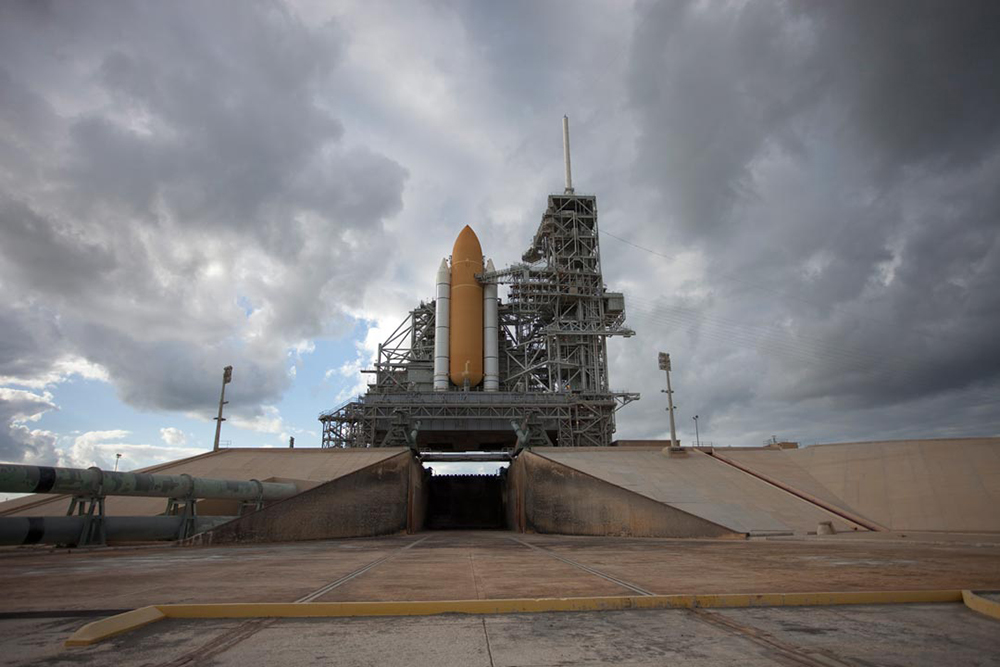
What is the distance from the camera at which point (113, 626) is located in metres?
5.48

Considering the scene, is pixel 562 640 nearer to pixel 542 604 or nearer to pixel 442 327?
pixel 542 604

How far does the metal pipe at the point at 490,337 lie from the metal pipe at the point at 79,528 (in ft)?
105

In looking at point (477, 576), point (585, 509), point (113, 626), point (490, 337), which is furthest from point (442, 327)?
point (113, 626)

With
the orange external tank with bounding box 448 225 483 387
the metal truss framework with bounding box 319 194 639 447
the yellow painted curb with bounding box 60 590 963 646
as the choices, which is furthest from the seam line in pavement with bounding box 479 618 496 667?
the orange external tank with bounding box 448 225 483 387

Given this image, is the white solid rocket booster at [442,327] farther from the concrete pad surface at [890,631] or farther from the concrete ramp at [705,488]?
the concrete pad surface at [890,631]

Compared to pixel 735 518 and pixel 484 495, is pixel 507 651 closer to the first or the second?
pixel 735 518

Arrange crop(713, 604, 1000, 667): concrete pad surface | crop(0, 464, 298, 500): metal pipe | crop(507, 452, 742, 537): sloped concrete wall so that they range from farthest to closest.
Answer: crop(507, 452, 742, 537): sloped concrete wall < crop(0, 464, 298, 500): metal pipe < crop(713, 604, 1000, 667): concrete pad surface

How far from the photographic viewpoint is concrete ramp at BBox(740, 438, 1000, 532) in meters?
21.8

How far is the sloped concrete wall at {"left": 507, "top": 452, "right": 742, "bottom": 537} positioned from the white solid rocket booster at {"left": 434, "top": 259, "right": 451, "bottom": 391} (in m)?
16.8

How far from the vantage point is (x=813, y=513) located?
24.6 m

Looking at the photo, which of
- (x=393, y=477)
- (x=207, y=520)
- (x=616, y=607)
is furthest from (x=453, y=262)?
(x=616, y=607)

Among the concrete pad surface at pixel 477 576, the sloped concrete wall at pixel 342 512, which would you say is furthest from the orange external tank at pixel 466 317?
the concrete pad surface at pixel 477 576

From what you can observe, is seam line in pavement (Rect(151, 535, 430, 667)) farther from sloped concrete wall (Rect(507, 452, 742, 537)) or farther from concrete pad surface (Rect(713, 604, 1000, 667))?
sloped concrete wall (Rect(507, 452, 742, 537))

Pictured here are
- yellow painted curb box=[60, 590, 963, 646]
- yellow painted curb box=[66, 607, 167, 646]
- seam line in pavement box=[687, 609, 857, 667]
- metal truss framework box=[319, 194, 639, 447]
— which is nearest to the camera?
seam line in pavement box=[687, 609, 857, 667]
